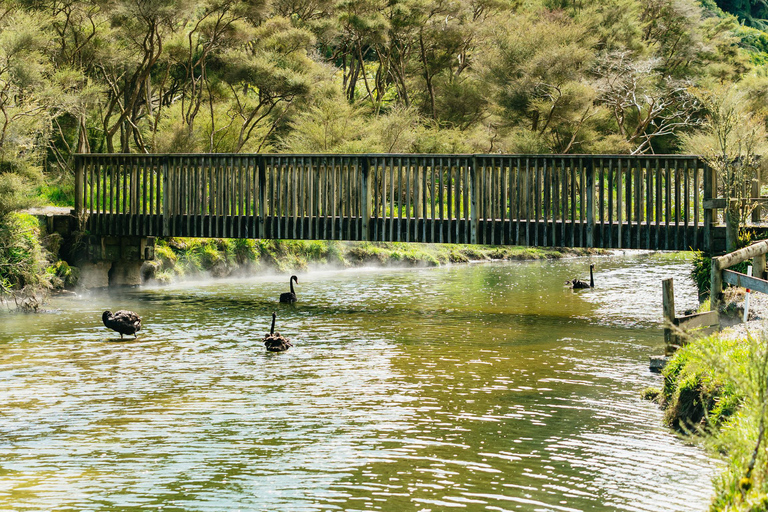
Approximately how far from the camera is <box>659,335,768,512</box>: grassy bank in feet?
17.0

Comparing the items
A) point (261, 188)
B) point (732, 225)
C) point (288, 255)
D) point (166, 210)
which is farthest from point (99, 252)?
point (732, 225)

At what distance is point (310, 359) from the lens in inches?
521

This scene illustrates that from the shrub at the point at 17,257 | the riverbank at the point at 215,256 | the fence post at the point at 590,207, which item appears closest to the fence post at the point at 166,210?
the riverbank at the point at 215,256

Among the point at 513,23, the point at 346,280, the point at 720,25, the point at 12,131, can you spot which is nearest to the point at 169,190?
the point at 12,131

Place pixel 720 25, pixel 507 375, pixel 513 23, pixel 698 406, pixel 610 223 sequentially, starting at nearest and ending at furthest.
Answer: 1. pixel 698 406
2. pixel 507 375
3. pixel 610 223
4. pixel 513 23
5. pixel 720 25

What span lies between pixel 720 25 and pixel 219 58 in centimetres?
3510

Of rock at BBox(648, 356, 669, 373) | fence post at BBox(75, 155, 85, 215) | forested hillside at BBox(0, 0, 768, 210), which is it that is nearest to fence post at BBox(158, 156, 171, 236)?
fence post at BBox(75, 155, 85, 215)

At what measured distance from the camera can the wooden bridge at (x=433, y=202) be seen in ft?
57.1

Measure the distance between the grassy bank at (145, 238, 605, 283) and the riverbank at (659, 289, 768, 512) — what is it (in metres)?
16.9

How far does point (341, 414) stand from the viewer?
387 inches

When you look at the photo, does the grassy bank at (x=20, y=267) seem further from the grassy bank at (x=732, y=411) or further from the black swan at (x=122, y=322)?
the grassy bank at (x=732, y=411)

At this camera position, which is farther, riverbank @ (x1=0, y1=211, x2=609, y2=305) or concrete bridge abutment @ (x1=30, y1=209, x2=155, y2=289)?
concrete bridge abutment @ (x1=30, y1=209, x2=155, y2=289)

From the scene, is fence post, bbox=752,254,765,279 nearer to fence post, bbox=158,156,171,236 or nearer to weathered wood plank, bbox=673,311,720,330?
weathered wood plank, bbox=673,311,720,330

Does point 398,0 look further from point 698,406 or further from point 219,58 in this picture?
point 698,406
